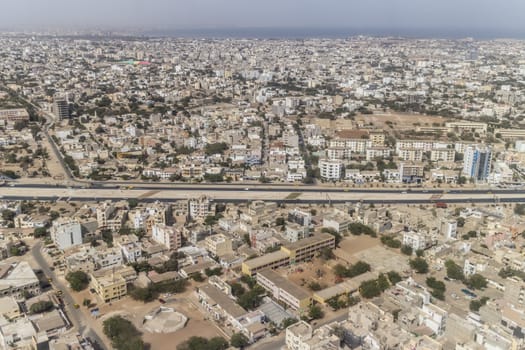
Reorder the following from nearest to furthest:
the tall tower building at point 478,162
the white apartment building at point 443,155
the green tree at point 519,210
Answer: the green tree at point 519,210
the tall tower building at point 478,162
the white apartment building at point 443,155

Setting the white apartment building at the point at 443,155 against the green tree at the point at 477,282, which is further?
the white apartment building at the point at 443,155

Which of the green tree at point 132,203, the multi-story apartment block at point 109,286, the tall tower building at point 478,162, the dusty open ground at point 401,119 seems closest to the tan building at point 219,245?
the multi-story apartment block at point 109,286

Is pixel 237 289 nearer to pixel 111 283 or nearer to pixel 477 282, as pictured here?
pixel 111 283

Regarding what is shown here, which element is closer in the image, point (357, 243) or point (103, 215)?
point (357, 243)

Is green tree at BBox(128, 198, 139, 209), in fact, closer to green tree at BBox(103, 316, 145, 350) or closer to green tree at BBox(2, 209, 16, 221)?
green tree at BBox(2, 209, 16, 221)

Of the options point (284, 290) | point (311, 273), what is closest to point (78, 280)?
point (284, 290)

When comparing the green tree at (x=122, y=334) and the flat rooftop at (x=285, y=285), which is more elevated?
the flat rooftop at (x=285, y=285)

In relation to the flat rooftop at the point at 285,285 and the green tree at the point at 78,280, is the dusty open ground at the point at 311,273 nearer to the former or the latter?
the flat rooftop at the point at 285,285
